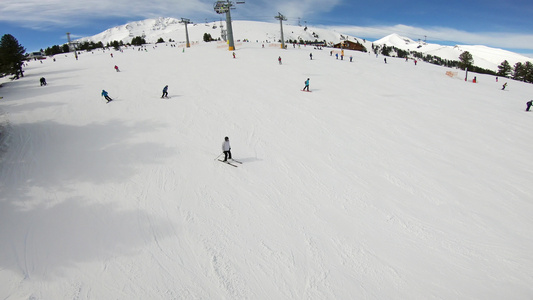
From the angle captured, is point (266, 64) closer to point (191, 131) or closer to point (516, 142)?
point (191, 131)

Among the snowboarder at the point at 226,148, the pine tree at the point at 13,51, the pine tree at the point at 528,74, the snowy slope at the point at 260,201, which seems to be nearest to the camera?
the snowy slope at the point at 260,201

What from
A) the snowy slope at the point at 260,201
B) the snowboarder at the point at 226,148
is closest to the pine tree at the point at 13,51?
the snowy slope at the point at 260,201

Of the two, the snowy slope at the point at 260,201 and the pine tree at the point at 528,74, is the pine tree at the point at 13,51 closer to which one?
the snowy slope at the point at 260,201

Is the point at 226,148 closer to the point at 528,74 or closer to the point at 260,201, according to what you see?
the point at 260,201

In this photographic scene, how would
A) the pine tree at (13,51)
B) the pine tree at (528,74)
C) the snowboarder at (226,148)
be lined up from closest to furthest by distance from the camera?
the snowboarder at (226,148)
the pine tree at (13,51)
the pine tree at (528,74)

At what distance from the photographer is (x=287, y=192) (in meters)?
9.20

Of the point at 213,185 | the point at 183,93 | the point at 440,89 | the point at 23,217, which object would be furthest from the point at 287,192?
the point at 440,89

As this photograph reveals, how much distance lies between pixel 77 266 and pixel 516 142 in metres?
21.5

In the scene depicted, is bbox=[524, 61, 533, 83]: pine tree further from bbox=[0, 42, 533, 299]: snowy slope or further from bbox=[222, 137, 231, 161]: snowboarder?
bbox=[222, 137, 231, 161]: snowboarder

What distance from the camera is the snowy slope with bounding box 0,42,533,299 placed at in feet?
20.0

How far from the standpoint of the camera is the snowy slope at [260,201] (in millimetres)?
6094

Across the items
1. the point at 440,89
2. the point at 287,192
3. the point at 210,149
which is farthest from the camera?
the point at 440,89

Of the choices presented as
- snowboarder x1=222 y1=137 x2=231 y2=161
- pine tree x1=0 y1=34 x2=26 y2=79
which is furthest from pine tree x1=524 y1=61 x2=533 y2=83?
pine tree x1=0 y1=34 x2=26 y2=79

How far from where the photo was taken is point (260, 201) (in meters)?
8.68
